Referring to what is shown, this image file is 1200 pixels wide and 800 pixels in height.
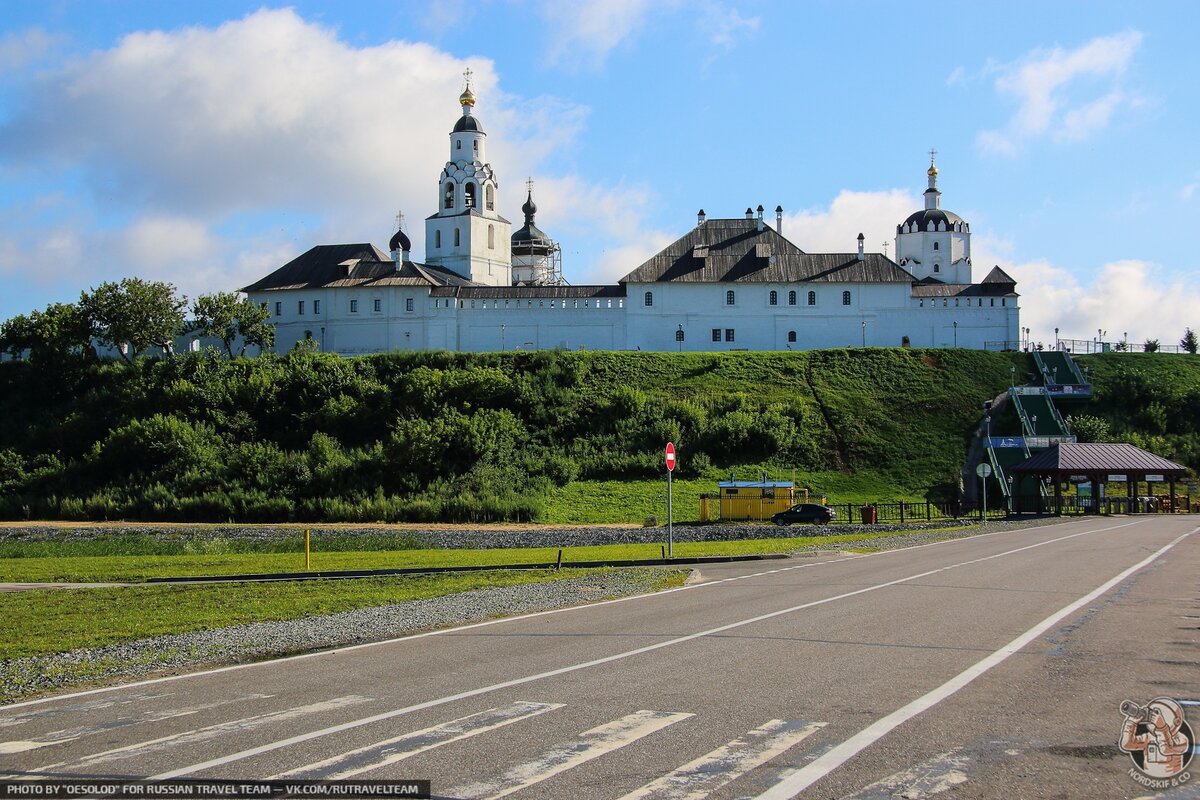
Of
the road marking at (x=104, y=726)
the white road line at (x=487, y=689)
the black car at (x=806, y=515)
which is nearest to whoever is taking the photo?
the white road line at (x=487, y=689)

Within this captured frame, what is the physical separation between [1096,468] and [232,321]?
53.3 m

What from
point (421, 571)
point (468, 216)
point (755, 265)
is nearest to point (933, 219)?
point (755, 265)

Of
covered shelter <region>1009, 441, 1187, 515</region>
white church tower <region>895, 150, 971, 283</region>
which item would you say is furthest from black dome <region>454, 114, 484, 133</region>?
covered shelter <region>1009, 441, 1187, 515</region>

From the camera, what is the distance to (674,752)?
677 cm

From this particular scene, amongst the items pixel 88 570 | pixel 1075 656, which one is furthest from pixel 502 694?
pixel 88 570

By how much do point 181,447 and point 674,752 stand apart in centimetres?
5060

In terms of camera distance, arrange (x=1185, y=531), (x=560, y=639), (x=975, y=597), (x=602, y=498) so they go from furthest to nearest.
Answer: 1. (x=602, y=498)
2. (x=1185, y=531)
3. (x=975, y=597)
4. (x=560, y=639)

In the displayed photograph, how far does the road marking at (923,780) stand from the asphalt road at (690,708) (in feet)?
0.06

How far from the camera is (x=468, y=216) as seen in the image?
285ft

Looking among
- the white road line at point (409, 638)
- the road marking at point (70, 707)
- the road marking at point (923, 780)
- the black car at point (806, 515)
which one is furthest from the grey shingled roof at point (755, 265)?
the road marking at point (923, 780)

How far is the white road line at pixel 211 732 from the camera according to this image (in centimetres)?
688

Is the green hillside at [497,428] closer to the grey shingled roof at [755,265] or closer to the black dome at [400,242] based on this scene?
the grey shingled roof at [755,265]

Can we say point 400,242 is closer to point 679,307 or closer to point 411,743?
point 679,307

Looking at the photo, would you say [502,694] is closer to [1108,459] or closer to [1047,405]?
[1108,459]
